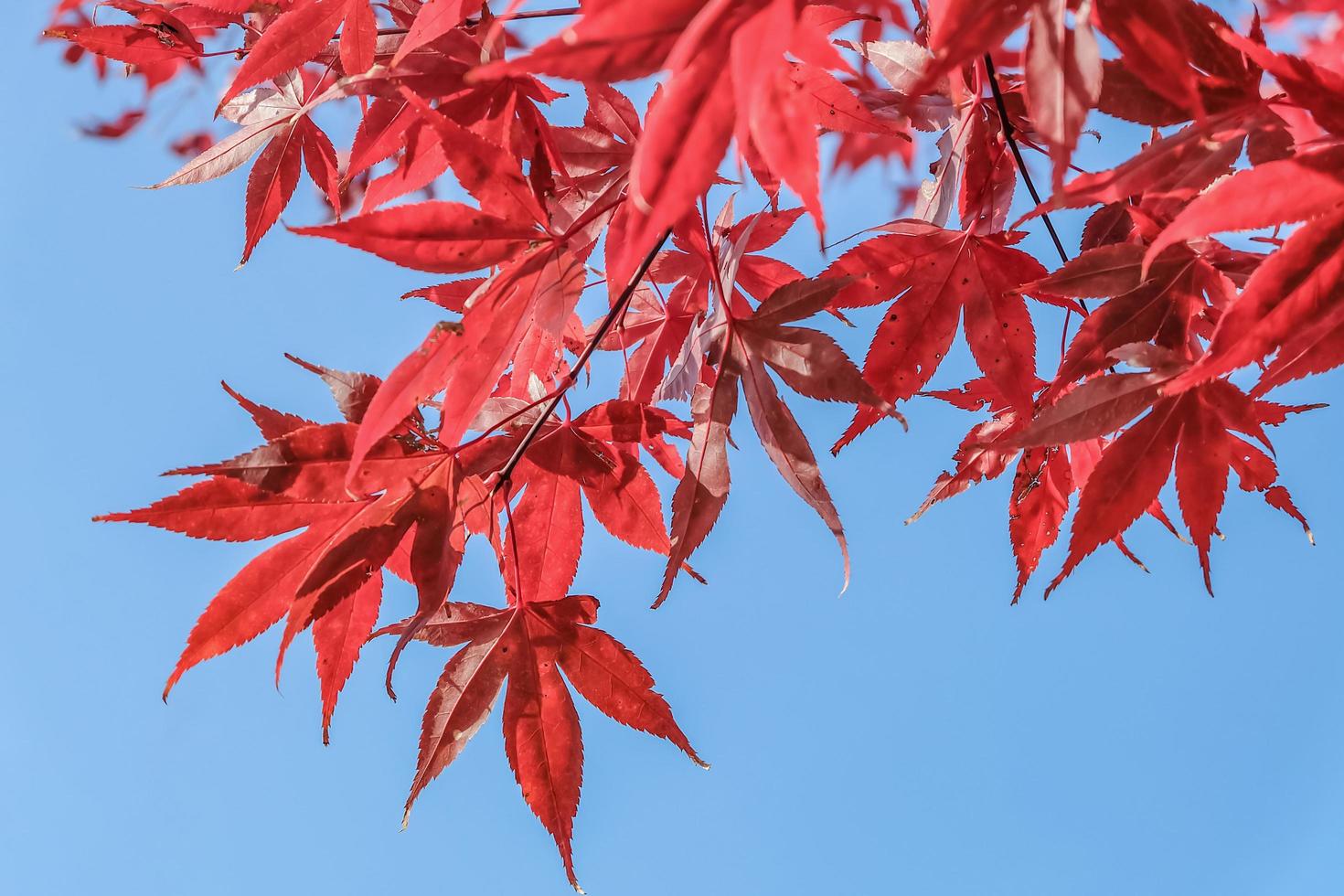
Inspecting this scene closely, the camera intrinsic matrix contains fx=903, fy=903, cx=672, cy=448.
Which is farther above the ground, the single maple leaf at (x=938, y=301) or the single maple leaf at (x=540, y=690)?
the single maple leaf at (x=938, y=301)

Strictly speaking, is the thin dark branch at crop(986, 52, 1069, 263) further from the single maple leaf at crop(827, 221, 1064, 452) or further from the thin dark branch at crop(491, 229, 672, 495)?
the thin dark branch at crop(491, 229, 672, 495)

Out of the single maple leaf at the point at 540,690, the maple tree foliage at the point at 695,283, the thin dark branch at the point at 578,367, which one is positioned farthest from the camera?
the single maple leaf at the point at 540,690

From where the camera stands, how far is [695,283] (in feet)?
3.63

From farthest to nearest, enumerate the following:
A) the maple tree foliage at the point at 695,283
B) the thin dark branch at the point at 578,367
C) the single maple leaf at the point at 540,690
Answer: the single maple leaf at the point at 540,690 < the thin dark branch at the point at 578,367 < the maple tree foliage at the point at 695,283

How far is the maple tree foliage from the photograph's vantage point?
1.53 feet

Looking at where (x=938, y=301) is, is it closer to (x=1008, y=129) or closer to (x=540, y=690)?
(x=1008, y=129)

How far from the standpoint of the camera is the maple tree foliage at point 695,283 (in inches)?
18.4

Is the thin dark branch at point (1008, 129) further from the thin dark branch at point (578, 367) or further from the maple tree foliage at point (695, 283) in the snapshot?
the thin dark branch at point (578, 367)

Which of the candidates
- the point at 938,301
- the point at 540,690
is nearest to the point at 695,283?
the point at 938,301

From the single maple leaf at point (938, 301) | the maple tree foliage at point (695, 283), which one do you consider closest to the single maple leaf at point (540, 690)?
the maple tree foliage at point (695, 283)

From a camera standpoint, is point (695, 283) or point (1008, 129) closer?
point (1008, 129)

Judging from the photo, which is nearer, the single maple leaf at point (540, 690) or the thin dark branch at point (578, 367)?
the thin dark branch at point (578, 367)

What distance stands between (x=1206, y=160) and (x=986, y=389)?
46 centimetres

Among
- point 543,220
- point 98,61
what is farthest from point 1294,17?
point 98,61
